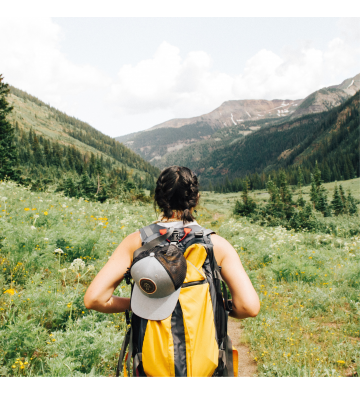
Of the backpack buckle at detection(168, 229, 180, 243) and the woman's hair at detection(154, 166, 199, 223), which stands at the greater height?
the woman's hair at detection(154, 166, 199, 223)

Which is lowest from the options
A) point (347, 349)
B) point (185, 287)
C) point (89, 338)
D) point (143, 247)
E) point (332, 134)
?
point (347, 349)

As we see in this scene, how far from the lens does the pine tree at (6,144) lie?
3060 centimetres

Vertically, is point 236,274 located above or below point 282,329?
above

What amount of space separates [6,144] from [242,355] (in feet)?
128

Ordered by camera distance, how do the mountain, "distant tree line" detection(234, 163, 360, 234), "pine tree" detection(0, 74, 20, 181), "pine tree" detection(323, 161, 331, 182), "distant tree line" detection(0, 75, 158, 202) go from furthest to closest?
the mountain, "pine tree" detection(323, 161, 331, 182), "distant tree line" detection(0, 75, 158, 202), "pine tree" detection(0, 74, 20, 181), "distant tree line" detection(234, 163, 360, 234)

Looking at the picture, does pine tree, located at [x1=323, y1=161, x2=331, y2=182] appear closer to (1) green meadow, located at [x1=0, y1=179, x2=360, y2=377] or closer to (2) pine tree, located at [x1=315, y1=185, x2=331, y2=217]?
(2) pine tree, located at [x1=315, y1=185, x2=331, y2=217]

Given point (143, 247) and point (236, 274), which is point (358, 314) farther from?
point (143, 247)

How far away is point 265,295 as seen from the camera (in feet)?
18.3

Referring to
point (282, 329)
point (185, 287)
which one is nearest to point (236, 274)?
point (185, 287)

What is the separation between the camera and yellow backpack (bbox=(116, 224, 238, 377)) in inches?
58.8

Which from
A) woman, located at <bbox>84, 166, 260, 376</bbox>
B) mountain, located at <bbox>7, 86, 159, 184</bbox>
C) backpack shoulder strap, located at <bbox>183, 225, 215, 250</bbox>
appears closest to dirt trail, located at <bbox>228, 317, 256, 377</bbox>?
woman, located at <bbox>84, 166, 260, 376</bbox>

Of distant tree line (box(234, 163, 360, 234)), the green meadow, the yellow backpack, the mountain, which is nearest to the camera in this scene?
the yellow backpack

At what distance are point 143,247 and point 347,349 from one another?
4037 millimetres

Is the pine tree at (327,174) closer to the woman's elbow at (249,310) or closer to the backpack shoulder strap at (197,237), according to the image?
the woman's elbow at (249,310)
